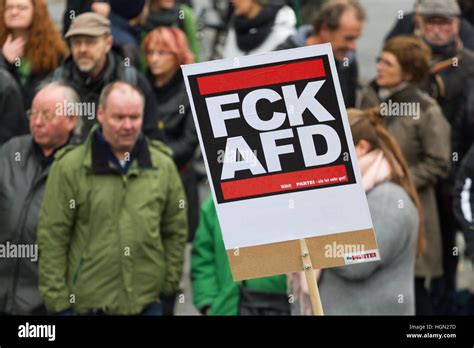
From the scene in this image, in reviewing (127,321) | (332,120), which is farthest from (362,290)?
(332,120)

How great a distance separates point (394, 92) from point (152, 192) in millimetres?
1650

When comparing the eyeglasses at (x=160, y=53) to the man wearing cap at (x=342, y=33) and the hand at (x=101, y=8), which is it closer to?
the hand at (x=101, y=8)

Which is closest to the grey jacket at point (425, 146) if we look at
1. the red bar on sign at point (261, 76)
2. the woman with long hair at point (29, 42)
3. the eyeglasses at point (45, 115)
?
the woman with long hair at point (29, 42)

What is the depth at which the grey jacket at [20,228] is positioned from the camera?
7.18 metres

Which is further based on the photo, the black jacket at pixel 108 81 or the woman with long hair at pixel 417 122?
the woman with long hair at pixel 417 122

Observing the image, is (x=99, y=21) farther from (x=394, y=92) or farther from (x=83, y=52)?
(x=394, y=92)

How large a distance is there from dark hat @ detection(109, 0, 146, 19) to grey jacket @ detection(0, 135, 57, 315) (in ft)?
4.98

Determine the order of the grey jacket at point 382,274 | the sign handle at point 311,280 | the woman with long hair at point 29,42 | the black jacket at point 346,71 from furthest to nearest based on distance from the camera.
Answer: the black jacket at point 346,71 < the woman with long hair at point 29,42 < the grey jacket at point 382,274 < the sign handle at point 311,280

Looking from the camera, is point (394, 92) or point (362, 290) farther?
point (394, 92)

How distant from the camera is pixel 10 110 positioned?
25.1 feet

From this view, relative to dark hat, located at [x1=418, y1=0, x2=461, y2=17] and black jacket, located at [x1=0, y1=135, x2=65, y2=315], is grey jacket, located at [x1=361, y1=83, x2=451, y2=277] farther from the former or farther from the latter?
black jacket, located at [x1=0, y1=135, x2=65, y2=315]

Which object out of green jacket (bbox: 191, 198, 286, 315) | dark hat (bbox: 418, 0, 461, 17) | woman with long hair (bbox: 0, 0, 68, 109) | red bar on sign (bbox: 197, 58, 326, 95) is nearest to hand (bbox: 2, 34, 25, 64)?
woman with long hair (bbox: 0, 0, 68, 109)

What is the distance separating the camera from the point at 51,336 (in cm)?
666

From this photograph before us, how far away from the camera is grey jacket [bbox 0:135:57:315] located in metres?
7.18
